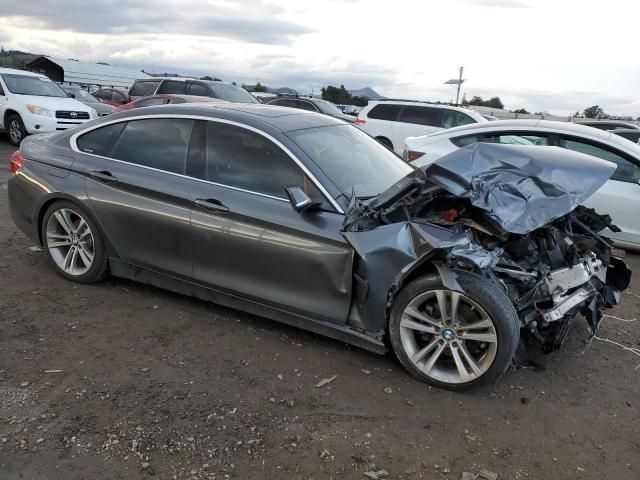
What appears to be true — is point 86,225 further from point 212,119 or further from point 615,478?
point 615,478

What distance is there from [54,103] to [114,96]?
8.17m

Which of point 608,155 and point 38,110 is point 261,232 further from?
point 38,110

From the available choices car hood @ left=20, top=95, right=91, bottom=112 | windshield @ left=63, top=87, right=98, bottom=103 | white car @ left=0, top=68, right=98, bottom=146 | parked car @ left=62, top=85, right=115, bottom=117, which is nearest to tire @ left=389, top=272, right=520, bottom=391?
white car @ left=0, top=68, right=98, bottom=146

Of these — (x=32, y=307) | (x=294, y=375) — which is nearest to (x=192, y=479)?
(x=294, y=375)

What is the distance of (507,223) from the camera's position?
3195 millimetres

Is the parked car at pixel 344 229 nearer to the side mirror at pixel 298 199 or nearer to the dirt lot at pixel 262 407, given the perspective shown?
the side mirror at pixel 298 199

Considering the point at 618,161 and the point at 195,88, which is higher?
the point at 195,88

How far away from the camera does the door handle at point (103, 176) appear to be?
4.31 metres

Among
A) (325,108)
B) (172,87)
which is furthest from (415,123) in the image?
(172,87)

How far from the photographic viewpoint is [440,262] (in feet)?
10.8

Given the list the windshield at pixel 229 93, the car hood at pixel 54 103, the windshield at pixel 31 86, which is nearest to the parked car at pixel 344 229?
the windshield at pixel 229 93

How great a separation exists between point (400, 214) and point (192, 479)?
1.96m

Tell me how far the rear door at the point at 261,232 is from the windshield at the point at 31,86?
11362mm

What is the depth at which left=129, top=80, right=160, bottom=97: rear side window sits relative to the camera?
580 inches
